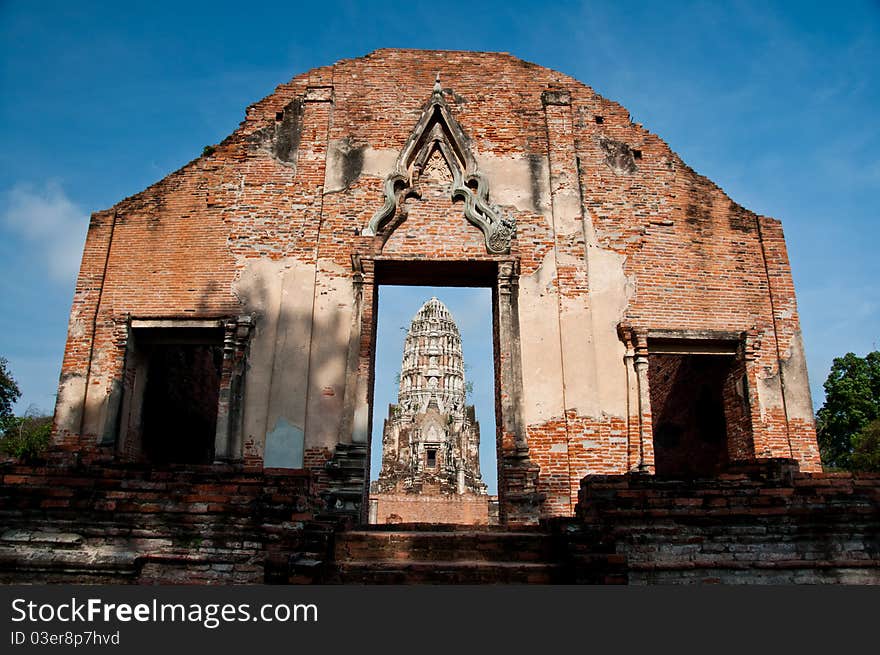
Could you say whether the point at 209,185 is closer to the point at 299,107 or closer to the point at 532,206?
the point at 299,107

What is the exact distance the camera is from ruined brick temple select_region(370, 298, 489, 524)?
36.2 m

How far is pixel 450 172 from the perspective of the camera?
500 inches

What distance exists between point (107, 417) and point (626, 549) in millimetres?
7596

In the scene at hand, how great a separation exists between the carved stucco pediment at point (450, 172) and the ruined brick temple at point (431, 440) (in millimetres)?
24479

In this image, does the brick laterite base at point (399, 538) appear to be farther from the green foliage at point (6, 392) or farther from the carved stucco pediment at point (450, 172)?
the green foliage at point (6, 392)

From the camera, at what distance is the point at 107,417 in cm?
1116

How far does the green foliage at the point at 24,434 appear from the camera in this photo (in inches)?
1043

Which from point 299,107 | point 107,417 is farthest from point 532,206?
point 107,417

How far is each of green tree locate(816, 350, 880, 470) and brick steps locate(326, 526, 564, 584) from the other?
26.2 metres

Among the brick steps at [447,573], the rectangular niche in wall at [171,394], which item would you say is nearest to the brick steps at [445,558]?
the brick steps at [447,573]

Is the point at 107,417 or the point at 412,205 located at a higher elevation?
the point at 412,205

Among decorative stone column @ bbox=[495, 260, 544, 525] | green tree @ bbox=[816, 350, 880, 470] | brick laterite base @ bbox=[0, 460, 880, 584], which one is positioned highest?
green tree @ bbox=[816, 350, 880, 470]

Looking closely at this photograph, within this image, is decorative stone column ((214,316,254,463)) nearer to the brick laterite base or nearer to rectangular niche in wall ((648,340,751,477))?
the brick laterite base

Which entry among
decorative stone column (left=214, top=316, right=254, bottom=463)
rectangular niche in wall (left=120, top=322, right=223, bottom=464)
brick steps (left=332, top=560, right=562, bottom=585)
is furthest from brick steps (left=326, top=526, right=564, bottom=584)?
rectangular niche in wall (left=120, top=322, right=223, bottom=464)
